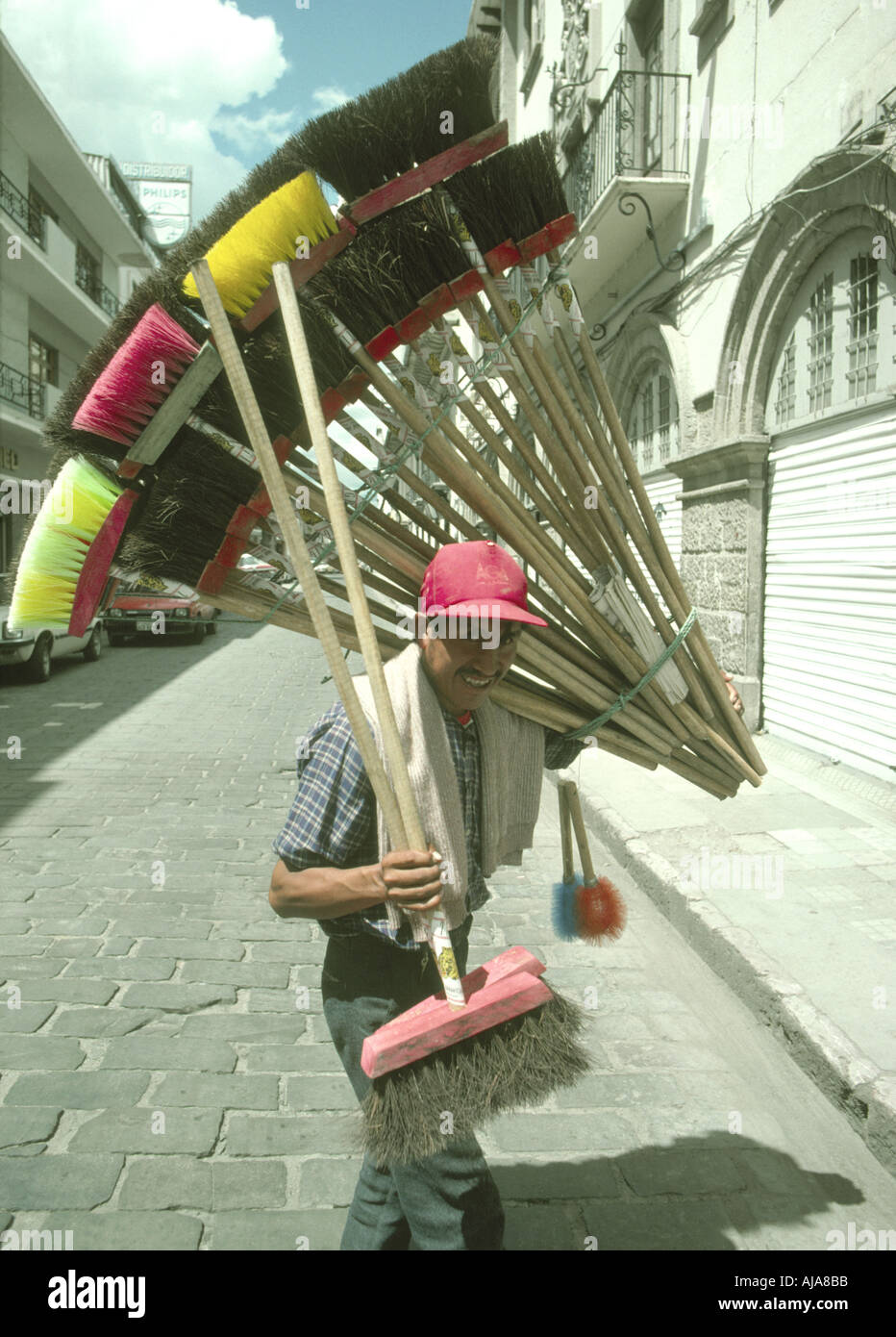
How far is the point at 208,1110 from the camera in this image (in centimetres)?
326

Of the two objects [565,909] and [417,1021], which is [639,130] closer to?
[565,909]

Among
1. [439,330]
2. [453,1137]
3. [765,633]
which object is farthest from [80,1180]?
[765,633]

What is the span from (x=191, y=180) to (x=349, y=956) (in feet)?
144

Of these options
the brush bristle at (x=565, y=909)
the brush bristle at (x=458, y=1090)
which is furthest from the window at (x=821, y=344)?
the brush bristle at (x=458, y=1090)

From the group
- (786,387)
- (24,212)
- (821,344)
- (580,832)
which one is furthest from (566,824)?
(24,212)

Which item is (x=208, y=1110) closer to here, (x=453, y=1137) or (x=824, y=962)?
(x=453, y=1137)

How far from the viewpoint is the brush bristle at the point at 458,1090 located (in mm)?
1841

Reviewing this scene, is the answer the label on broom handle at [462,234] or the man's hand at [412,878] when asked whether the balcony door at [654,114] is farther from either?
the man's hand at [412,878]

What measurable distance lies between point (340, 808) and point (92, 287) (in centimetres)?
3259

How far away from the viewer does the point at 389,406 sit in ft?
6.91

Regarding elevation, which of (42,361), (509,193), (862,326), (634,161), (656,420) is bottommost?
(509,193)

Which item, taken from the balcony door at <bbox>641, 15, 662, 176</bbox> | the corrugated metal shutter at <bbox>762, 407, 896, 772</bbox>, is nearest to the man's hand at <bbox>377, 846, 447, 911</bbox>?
the corrugated metal shutter at <bbox>762, 407, 896, 772</bbox>

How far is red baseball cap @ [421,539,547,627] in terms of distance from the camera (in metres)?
1.89

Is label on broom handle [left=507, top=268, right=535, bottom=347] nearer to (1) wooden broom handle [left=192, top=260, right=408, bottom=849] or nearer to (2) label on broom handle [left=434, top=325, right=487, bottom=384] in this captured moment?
(2) label on broom handle [left=434, top=325, right=487, bottom=384]
